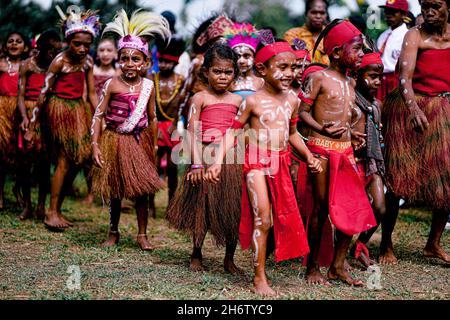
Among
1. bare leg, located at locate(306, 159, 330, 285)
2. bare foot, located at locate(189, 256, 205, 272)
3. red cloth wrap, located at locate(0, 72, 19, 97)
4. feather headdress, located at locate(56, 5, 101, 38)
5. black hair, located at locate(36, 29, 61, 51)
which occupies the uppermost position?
feather headdress, located at locate(56, 5, 101, 38)

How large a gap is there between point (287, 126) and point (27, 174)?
12.2 ft

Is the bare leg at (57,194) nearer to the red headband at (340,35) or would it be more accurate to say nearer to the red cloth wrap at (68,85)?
the red cloth wrap at (68,85)

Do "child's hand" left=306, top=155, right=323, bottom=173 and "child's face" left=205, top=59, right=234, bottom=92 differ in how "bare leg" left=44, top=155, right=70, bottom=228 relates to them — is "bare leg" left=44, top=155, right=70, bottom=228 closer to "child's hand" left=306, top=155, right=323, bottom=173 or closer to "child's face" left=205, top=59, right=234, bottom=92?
"child's face" left=205, top=59, right=234, bottom=92

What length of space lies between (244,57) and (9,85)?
301 centimetres

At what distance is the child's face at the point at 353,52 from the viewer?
4.34 meters

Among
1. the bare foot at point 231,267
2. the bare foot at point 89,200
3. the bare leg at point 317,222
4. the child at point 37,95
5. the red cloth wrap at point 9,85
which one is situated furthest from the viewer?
the bare foot at point 89,200

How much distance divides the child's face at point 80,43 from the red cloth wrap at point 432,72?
9.66 feet

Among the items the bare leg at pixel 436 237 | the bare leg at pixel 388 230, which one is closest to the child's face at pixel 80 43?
the bare leg at pixel 388 230

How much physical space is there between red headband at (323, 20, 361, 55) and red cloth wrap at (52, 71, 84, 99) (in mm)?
2762

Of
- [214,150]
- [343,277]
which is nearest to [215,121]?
[214,150]

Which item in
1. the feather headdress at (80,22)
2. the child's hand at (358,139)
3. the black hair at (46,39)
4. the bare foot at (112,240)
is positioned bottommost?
the bare foot at (112,240)

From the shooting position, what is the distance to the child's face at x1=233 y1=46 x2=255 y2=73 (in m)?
5.48

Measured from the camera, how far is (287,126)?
4.18m

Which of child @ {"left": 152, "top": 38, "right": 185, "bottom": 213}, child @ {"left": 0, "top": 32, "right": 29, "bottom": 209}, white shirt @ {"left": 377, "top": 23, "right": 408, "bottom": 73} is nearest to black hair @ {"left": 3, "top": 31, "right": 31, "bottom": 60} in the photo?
child @ {"left": 0, "top": 32, "right": 29, "bottom": 209}
